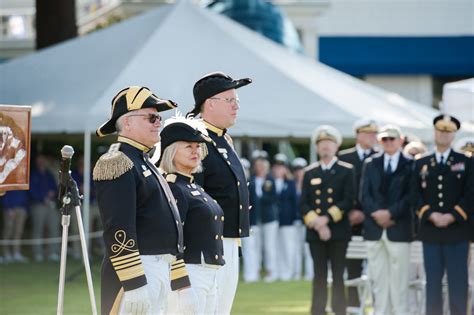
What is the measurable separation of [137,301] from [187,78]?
1036 centimetres

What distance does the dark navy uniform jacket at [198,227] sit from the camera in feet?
23.8

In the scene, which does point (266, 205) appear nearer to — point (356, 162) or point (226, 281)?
point (356, 162)

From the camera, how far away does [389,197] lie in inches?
462

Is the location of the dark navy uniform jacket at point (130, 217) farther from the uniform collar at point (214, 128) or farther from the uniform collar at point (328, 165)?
the uniform collar at point (328, 165)

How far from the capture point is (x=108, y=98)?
16.0 meters

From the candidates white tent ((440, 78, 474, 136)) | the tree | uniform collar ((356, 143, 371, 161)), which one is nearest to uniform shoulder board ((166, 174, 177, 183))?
uniform collar ((356, 143, 371, 161))

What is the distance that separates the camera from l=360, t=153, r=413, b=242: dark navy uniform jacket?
11.6 m

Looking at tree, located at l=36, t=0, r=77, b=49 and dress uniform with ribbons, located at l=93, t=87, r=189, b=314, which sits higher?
tree, located at l=36, t=0, r=77, b=49

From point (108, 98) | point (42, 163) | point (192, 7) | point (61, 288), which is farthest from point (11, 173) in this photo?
point (42, 163)

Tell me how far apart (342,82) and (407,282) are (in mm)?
6959

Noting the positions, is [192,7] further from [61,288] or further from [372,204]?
[61,288]

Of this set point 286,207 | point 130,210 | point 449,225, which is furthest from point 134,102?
point 286,207

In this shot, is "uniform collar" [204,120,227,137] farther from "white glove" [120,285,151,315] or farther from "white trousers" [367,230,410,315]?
"white trousers" [367,230,410,315]

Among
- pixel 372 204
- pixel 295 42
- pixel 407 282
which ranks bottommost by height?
pixel 407 282
